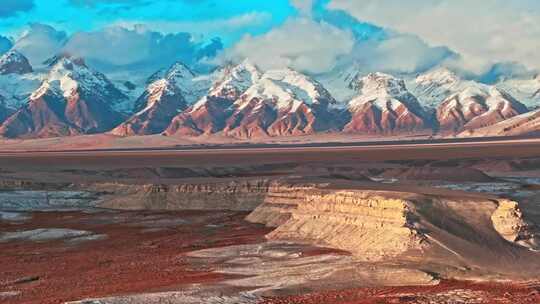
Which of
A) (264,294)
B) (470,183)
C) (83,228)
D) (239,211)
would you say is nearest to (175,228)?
(83,228)

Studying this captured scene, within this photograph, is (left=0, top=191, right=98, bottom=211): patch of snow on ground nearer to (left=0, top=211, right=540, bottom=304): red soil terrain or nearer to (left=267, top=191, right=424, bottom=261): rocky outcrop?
(left=0, top=211, right=540, bottom=304): red soil terrain

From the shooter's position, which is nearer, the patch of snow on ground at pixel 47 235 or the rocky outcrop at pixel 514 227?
the rocky outcrop at pixel 514 227

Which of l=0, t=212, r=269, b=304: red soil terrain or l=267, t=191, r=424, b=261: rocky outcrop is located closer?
l=0, t=212, r=269, b=304: red soil terrain

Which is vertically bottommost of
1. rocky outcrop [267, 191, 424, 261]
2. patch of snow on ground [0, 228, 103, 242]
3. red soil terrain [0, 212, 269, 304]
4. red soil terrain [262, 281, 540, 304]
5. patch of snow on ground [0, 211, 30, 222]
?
patch of snow on ground [0, 211, 30, 222]

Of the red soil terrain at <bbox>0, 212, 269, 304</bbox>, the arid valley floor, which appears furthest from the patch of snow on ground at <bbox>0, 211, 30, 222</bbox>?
the red soil terrain at <bbox>0, 212, 269, 304</bbox>

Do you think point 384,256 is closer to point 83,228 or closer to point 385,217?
point 385,217

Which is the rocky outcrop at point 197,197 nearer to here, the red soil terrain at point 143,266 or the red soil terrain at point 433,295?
the red soil terrain at point 143,266

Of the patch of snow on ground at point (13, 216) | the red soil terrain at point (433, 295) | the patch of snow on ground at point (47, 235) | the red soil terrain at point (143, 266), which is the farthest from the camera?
the patch of snow on ground at point (13, 216)

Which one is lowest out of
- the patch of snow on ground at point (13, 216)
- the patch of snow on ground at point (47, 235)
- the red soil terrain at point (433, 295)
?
the patch of snow on ground at point (13, 216)

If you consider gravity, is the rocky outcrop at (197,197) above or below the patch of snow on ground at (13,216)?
above

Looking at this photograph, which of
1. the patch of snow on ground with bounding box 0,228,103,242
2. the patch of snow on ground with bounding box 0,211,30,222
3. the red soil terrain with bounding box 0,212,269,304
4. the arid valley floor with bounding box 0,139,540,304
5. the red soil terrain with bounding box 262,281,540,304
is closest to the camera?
the red soil terrain with bounding box 262,281,540,304

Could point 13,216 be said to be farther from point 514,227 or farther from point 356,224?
point 514,227

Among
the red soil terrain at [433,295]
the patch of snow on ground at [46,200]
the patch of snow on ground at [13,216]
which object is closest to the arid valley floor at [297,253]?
the red soil terrain at [433,295]
